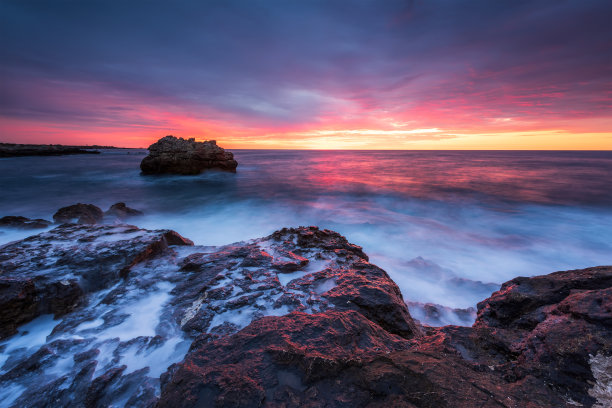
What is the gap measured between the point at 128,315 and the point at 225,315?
133 centimetres

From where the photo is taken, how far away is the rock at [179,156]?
76.5 ft

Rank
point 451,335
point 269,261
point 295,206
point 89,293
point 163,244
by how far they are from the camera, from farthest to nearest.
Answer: point 295,206 → point 163,244 → point 269,261 → point 89,293 → point 451,335

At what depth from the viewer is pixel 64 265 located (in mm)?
3807

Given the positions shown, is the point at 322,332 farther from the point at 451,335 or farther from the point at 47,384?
the point at 47,384

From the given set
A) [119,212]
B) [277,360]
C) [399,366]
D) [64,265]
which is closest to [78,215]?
[119,212]

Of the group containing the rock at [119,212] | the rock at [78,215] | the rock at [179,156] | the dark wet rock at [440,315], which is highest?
the rock at [179,156]

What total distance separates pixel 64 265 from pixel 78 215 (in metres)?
5.46

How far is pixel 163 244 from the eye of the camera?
4.83 meters

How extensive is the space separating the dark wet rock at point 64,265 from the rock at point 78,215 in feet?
9.83

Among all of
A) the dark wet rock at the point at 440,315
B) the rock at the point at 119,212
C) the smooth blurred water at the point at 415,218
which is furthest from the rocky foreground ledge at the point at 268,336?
the rock at the point at 119,212

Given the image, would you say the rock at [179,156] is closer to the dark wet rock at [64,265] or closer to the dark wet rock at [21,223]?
the dark wet rock at [21,223]

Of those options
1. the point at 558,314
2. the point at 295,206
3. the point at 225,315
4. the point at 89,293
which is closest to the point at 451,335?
the point at 558,314

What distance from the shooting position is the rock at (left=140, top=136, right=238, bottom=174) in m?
23.3

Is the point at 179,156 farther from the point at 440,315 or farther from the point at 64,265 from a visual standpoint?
the point at 440,315
